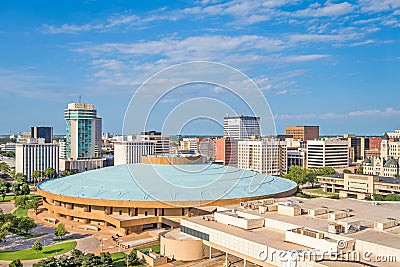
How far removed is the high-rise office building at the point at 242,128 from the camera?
77.0 meters

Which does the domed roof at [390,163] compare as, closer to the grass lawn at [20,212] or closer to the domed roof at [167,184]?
the domed roof at [167,184]

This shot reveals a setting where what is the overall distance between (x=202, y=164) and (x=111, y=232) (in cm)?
1371

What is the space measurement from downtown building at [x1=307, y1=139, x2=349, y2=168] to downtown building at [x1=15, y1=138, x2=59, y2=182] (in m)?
51.4

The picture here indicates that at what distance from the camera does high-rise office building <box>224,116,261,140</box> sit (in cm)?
7703

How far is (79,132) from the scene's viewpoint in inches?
3639

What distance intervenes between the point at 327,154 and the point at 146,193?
59089 mm

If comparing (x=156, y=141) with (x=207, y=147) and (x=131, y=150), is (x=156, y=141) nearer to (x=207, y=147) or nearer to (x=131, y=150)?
(x=131, y=150)

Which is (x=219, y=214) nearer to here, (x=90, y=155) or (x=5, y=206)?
(x=5, y=206)

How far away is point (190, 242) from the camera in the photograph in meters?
20.8

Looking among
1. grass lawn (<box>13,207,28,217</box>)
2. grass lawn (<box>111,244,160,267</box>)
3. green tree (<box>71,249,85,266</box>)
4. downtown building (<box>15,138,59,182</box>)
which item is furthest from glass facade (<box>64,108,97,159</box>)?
green tree (<box>71,249,85,266</box>)

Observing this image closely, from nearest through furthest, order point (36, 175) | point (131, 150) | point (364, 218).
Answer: point (364, 218), point (36, 175), point (131, 150)

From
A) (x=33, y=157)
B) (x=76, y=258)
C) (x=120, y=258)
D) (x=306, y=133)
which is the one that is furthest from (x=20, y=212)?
(x=306, y=133)

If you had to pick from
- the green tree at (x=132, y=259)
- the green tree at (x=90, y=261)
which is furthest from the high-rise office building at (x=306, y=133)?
the green tree at (x=90, y=261)

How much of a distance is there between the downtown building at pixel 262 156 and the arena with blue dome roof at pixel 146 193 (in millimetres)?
34023
